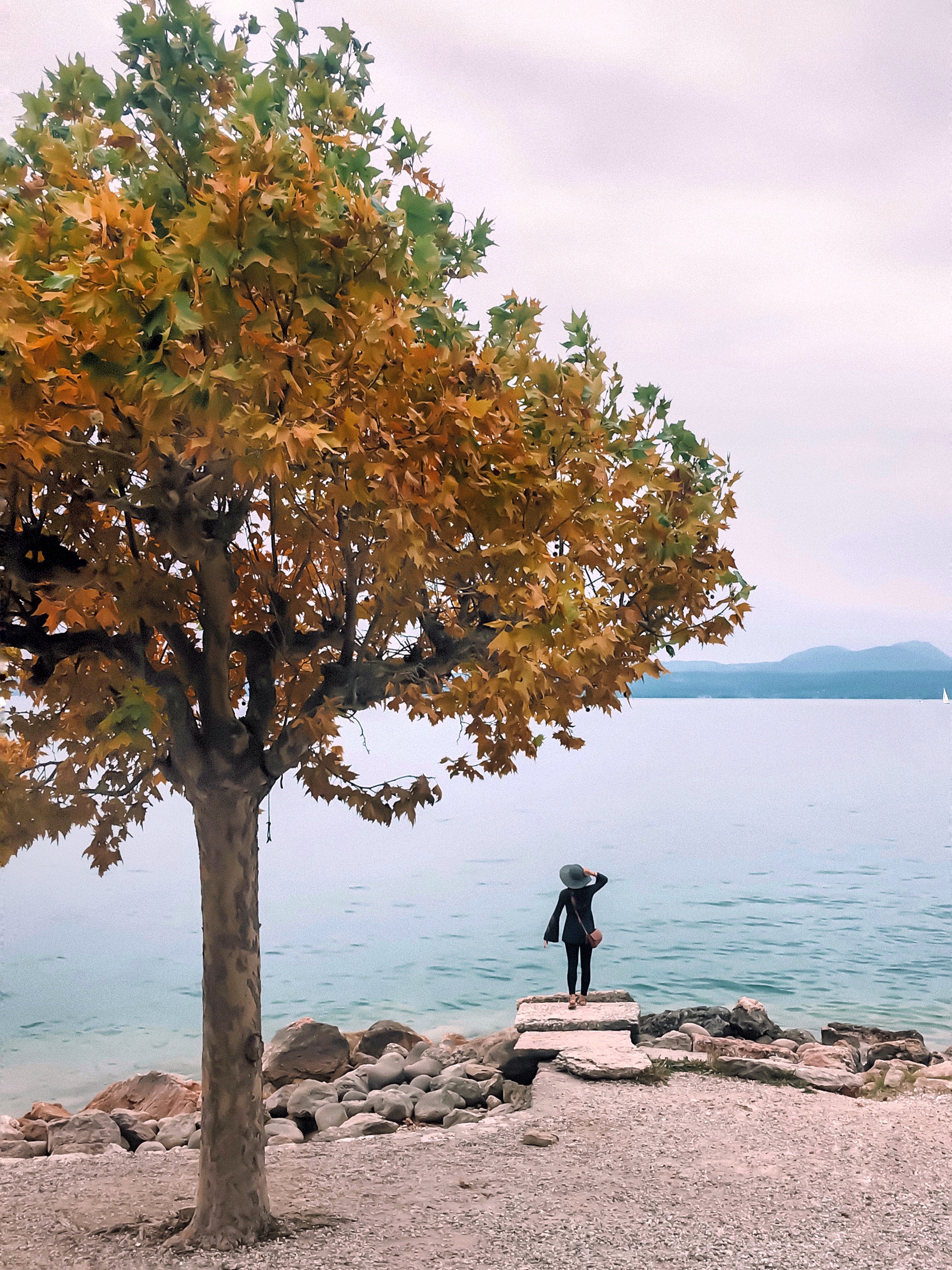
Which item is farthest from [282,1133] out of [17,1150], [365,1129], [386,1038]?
[386,1038]

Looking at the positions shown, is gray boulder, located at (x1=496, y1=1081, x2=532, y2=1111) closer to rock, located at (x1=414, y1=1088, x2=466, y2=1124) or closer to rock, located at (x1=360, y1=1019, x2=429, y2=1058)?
rock, located at (x1=414, y1=1088, x2=466, y2=1124)

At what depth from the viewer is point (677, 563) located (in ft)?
26.4

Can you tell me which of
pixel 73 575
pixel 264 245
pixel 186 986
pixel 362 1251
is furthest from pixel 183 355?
pixel 186 986

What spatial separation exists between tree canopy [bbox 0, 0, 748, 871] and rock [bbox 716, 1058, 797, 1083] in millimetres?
5312

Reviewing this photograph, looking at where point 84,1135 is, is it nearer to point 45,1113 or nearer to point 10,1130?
point 10,1130

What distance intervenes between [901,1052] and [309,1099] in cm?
817

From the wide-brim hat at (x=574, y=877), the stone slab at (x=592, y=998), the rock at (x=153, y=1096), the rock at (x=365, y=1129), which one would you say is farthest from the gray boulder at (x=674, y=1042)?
the rock at (x=153, y=1096)

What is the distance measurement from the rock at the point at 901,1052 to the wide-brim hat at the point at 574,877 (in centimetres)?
491

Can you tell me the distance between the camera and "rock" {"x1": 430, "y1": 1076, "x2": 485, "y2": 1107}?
37.2 ft

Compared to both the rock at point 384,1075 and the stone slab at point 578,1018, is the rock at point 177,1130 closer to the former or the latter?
the rock at point 384,1075

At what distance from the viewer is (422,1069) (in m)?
12.5

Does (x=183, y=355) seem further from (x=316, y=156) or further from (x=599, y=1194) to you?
(x=599, y=1194)

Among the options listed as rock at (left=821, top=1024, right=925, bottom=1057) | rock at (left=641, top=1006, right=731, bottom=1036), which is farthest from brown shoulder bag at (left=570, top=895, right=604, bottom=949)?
rock at (left=821, top=1024, right=925, bottom=1057)

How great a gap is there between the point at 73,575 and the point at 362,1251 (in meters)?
5.21
